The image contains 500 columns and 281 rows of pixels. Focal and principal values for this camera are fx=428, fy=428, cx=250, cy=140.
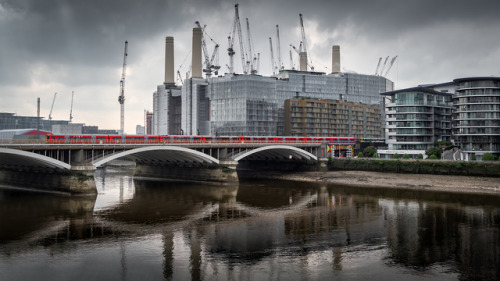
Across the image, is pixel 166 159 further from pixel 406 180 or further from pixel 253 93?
pixel 253 93

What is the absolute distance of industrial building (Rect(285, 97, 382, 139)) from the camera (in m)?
144

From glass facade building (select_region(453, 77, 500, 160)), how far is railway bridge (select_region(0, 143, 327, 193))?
99.6 ft

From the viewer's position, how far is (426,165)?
7900cm

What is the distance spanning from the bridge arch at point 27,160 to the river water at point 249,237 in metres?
4.54

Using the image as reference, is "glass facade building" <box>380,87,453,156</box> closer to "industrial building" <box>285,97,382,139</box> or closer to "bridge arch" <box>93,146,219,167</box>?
"industrial building" <box>285,97,382,139</box>

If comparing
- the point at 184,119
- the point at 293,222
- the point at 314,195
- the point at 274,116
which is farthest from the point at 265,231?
the point at 184,119

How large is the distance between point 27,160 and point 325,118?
343 feet

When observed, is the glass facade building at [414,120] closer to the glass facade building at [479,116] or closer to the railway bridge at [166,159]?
the glass facade building at [479,116]

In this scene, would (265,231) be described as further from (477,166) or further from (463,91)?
(463,91)

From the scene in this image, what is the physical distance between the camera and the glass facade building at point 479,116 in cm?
8719

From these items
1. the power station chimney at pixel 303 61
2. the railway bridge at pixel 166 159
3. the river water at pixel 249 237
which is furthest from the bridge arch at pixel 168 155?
the power station chimney at pixel 303 61

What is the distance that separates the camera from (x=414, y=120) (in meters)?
96.6

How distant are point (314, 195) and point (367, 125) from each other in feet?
329

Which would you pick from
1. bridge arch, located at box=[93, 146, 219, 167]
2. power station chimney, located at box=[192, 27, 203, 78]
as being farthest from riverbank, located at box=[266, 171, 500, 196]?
power station chimney, located at box=[192, 27, 203, 78]
